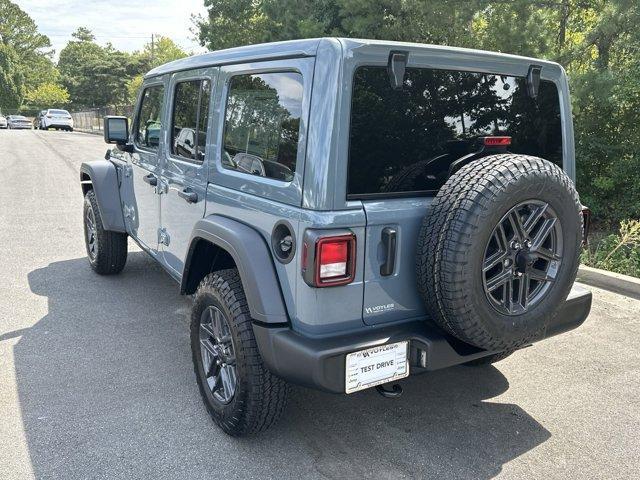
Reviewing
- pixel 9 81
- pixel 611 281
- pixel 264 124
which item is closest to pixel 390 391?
pixel 264 124

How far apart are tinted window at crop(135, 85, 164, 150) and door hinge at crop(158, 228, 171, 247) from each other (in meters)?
0.61

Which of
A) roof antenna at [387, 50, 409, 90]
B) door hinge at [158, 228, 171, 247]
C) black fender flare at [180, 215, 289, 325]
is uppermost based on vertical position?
roof antenna at [387, 50, 409, 90]

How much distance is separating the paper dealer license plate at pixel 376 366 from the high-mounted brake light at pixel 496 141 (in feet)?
3.37

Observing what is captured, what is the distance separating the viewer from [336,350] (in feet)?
7.58

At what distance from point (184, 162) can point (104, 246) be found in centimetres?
217

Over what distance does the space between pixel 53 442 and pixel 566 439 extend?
2.61 m

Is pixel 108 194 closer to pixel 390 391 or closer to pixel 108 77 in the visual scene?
pixel 390 391

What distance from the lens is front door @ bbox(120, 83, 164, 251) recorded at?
13.3 feet

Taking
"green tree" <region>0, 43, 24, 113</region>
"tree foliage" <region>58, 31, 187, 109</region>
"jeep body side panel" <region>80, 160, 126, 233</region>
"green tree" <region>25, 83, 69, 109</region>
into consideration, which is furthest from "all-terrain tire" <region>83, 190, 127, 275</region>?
"green tree" <region>0, 43, 24, 113</region>

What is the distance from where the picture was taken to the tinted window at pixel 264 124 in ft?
8.29

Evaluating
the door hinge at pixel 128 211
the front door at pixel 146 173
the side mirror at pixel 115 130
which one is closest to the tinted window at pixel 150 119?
the front door at pixel 146 173

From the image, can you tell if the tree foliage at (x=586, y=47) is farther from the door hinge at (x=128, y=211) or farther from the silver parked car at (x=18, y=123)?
the silver parked car at (x=18, y=123)

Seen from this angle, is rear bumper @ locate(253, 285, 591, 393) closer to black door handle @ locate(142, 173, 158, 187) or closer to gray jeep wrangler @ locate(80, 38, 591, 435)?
gray jeep wrangler @ locate(80, 38, 591, 435)

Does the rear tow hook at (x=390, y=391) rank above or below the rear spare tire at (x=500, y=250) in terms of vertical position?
below
